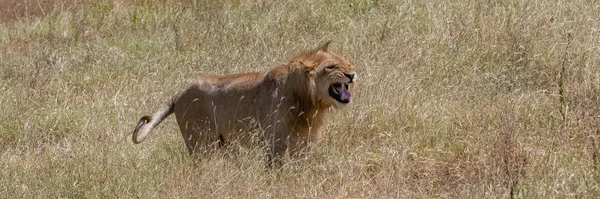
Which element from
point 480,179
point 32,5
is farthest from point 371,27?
point 32,5

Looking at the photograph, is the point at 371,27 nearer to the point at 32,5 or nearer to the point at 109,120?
the point at 109,120

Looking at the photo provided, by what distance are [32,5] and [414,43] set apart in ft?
26.1

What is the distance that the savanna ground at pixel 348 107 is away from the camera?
6.85 m

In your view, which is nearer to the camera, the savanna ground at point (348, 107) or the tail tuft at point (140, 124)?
the savanna ground at point (348, 107)

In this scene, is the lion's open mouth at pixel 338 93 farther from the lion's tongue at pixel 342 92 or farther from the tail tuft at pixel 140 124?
the tail tuft at pixel 140 124

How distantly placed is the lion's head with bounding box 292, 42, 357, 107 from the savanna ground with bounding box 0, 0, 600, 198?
0.38 m

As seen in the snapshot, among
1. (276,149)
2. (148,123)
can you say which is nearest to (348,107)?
(276,149)

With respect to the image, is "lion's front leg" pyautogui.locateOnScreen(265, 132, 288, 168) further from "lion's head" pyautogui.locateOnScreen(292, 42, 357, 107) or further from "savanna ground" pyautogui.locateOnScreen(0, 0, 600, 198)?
"lion's head" pyautogui.locateOnScreen(292, 42, 357, 107)

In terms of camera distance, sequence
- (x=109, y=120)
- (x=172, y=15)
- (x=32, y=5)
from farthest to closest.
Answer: (x=32, y=5)
(x=172, y=15)
(x=109, y=120)

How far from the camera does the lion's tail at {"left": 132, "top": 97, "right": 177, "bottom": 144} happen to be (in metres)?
7.85

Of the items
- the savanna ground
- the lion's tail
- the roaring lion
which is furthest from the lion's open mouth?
the lion's tail

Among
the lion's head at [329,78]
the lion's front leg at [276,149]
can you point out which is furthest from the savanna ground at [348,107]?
the lion's head at [329,78]

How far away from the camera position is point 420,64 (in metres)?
9.70

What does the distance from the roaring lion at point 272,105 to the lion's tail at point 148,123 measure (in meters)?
0.01
